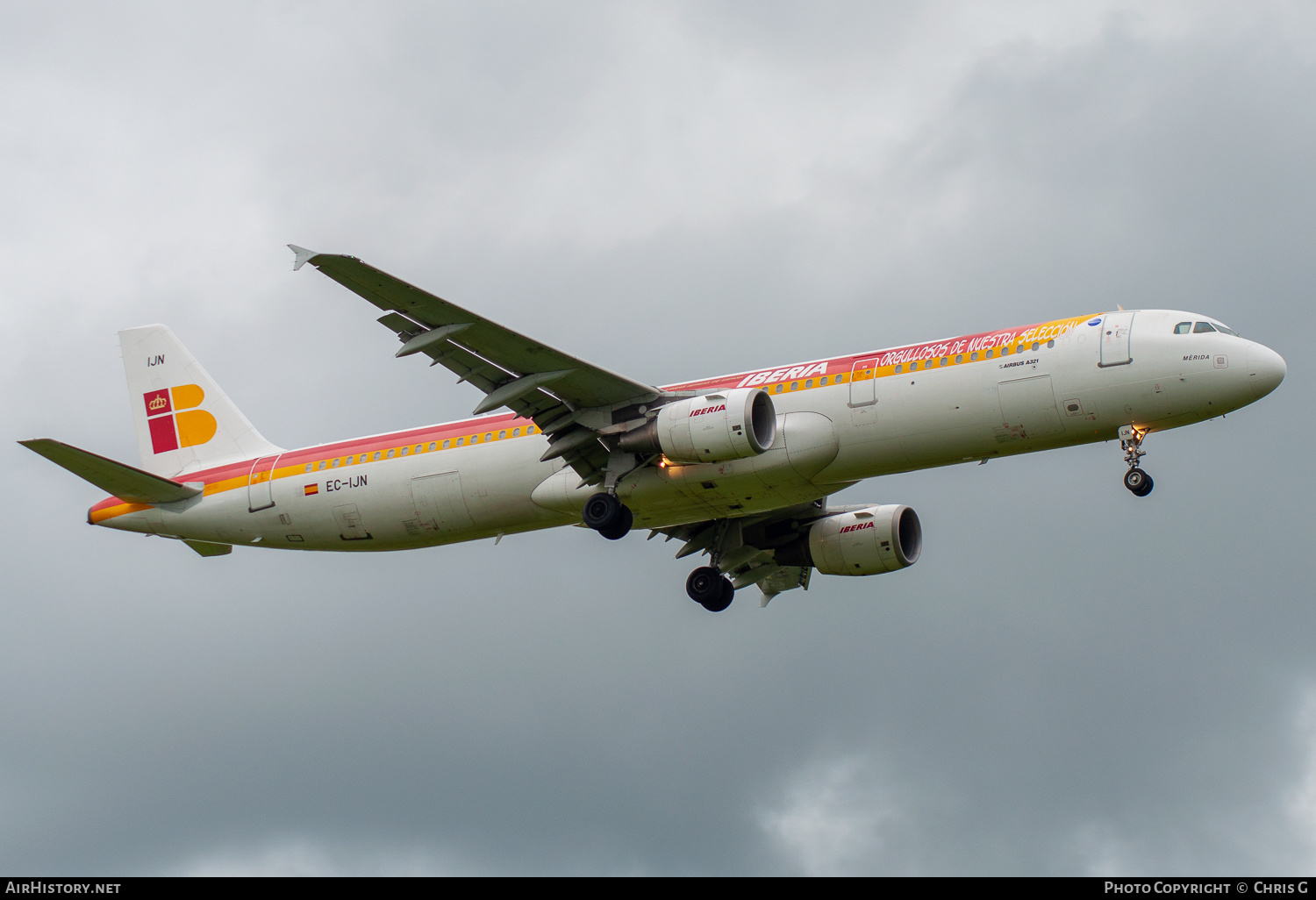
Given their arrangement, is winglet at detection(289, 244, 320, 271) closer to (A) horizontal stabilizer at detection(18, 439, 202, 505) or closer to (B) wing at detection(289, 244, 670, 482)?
(B) wing at detection(289, 244, 670, 482)

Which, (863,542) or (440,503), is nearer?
(440,503)

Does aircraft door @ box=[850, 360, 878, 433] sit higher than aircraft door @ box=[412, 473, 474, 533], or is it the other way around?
aircraft door @ box=[412, 473, 474, 533]

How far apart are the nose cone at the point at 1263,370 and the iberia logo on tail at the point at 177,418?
29.0m

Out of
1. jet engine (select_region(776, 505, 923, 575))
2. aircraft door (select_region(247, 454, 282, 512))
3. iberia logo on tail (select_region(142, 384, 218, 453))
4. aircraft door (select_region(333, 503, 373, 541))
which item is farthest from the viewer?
iberia logo on tail (select_region(142, 384, 218, 453))

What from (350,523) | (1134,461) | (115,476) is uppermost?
(115,476)

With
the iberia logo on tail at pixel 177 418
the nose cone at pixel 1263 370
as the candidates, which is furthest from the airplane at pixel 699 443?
the iberia logo on tail at pixel 177 418

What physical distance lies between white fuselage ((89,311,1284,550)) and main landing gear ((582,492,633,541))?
408mm

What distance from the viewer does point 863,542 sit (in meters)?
40.7

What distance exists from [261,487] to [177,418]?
565 centimetres

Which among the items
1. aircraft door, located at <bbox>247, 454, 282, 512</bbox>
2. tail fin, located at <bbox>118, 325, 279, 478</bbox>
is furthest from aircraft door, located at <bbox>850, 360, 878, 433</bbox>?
tail fin, located at <bbox>118, 325, 279, 478</bbox>

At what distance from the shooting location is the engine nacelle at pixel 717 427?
A: 1297 inches

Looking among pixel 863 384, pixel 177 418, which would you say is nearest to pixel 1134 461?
pixel 863 384

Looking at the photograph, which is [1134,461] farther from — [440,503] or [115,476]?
[115,476]

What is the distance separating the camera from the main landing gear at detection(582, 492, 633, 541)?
35.2 meters
